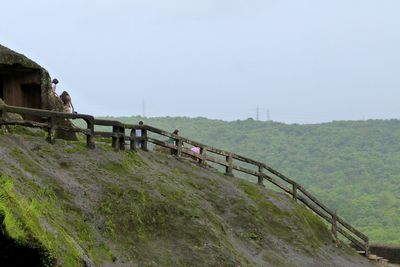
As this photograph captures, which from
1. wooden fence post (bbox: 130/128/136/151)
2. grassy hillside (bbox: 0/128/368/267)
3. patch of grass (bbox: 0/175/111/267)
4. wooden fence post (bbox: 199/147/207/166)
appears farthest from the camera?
wooden fence post (bbox: 199/147/207/166)

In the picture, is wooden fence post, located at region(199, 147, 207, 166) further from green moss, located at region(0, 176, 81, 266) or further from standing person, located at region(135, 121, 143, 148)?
green moss, located at region(0, 176, 81, 266)

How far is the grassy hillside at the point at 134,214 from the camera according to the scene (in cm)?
1154

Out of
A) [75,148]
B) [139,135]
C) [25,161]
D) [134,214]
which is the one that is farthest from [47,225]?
[139,135]

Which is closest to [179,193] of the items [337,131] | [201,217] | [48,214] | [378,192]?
[201,217]

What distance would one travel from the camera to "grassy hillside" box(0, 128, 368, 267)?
11539 millimetres

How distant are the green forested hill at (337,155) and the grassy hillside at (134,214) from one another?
206 ft

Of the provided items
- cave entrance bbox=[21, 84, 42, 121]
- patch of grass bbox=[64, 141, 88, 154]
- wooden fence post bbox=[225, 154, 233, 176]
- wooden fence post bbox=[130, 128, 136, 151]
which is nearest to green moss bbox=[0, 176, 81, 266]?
patch of grass bbox=[64, 141, 88, 154]

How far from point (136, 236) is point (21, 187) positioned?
3.40 meters

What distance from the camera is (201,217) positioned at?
1836 cm

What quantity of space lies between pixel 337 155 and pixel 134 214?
129 m

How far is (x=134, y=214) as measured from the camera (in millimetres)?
16438

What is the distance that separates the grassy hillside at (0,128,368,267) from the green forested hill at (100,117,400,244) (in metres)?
62.9

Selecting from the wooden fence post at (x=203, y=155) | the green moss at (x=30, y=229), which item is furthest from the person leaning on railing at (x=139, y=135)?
the green moss at (x=30, y=229)

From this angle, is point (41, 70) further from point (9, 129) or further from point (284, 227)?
point (284, 227)
